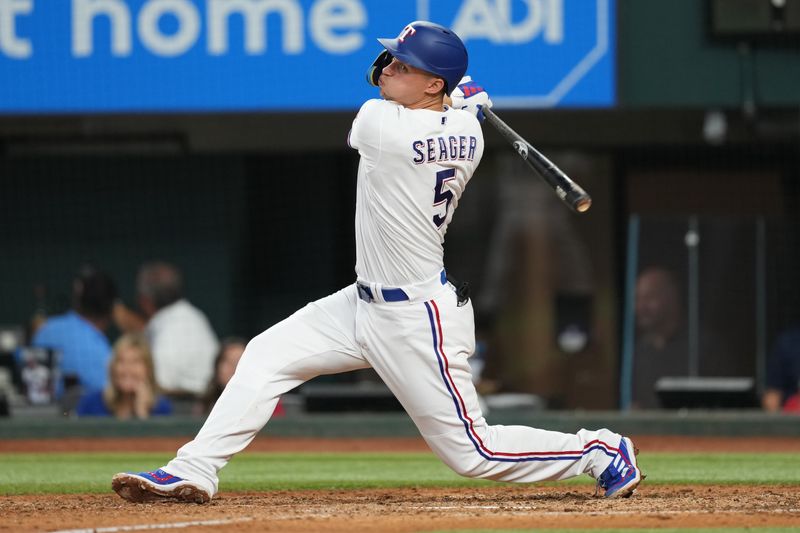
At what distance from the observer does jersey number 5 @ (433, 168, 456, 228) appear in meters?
4.94

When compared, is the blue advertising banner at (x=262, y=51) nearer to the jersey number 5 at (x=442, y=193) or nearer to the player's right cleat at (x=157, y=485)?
the jersey number 5 at (x=442, y=193)

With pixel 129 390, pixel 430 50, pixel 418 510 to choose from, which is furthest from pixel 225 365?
pixel 430 50

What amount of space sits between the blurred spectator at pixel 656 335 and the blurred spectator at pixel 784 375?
0.60 m

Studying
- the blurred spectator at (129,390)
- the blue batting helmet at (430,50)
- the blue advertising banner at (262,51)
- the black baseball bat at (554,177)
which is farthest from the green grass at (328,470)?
the blue advertising banner at (262,51)

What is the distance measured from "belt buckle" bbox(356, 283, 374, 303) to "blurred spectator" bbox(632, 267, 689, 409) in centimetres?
566

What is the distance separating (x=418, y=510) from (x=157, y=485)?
91cm

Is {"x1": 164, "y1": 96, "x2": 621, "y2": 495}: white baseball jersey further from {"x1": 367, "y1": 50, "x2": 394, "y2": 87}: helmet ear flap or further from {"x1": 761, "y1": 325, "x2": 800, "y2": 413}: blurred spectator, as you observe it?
{"x1": 761, "y1": 325, "x2": 800, "y2": 413}: blurred spectator

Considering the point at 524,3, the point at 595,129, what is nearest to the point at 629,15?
the point at 524,3

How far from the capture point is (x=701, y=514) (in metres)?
4.87

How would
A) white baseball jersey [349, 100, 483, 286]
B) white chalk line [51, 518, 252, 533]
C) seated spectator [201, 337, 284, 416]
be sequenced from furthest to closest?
seated spectator [201, 337, 284, 416], white baseball jersey [349, 100, 483, 286], white chalk line [51, 518, 252, 533]

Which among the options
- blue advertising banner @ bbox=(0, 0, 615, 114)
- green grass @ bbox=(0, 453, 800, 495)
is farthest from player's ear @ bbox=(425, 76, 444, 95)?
blue advertising banner @ bbox=(0, 0, 615, 114)

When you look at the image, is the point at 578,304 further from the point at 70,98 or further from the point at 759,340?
the point at 70,98

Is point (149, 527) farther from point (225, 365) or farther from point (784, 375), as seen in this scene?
point (784, 375)

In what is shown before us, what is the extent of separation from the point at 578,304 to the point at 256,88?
350 centimetres
